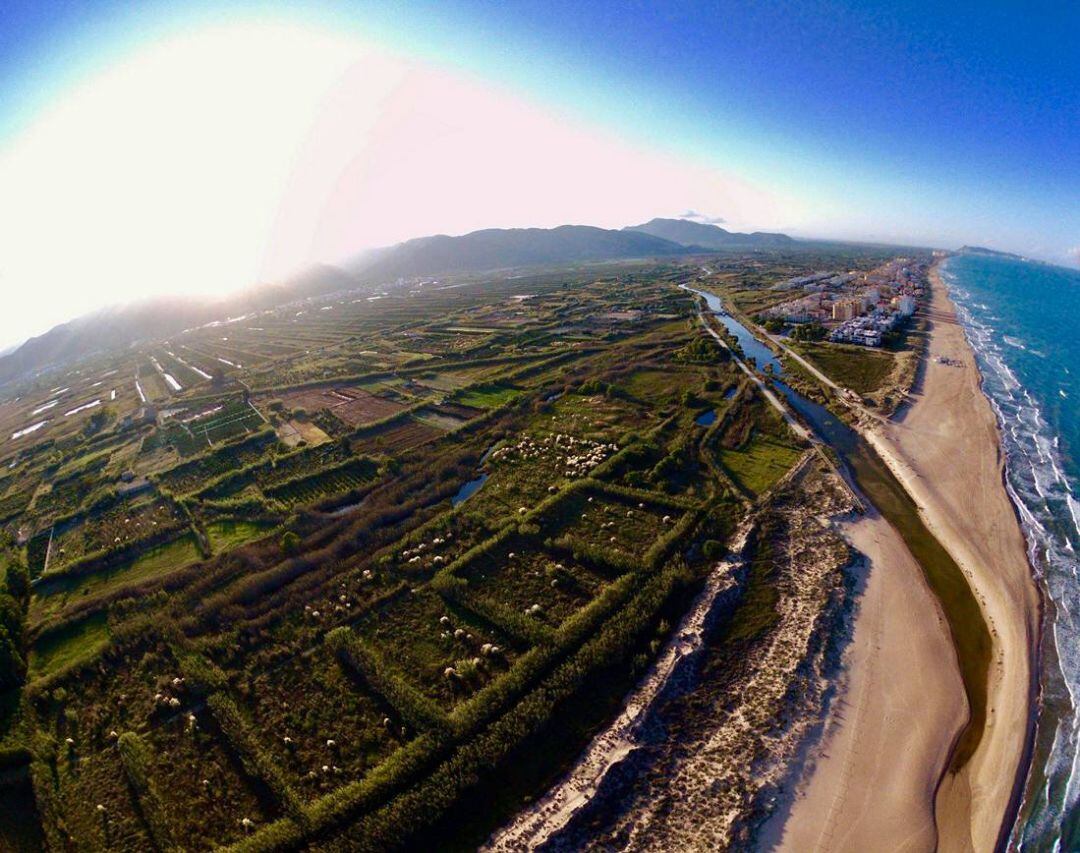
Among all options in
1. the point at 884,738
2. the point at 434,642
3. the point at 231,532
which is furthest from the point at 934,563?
the point at 231,532

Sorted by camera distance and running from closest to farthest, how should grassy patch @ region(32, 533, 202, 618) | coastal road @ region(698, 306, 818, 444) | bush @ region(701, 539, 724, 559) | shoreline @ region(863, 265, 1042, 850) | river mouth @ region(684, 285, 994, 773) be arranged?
shoreline @ region(863, 265, 1042, 850) → river mouth @ region(684, 285, 994, 773) → bush @ region(701, 539, 724, 559) → grassy patch @ region(32, 533, 202, 618) → coastal road @ region(698, 306, 818, 444)

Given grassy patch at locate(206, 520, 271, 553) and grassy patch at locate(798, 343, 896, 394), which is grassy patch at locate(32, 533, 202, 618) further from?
grassy patch at locate(798, 343, 896, 394)

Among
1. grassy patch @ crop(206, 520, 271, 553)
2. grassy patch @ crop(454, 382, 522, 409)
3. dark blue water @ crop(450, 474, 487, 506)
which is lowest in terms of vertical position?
grassy patch @ crop(206, 520, 271, 553)

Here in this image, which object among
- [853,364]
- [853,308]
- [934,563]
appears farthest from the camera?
[853,308]

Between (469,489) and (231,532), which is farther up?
(469,489)

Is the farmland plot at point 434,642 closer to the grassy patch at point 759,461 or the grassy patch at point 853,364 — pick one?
the grassy patch at point 759,461

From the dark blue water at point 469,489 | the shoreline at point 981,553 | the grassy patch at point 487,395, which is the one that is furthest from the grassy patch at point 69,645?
the shoreline at point 981,553

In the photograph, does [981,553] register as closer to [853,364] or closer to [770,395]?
[770,395]

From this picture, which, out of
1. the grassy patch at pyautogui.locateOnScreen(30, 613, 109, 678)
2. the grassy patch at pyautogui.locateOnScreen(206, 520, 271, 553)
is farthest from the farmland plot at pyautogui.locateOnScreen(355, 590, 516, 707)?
the grassy patch at pyautogui.locateOnScreen(30, 613, 109, 678)
